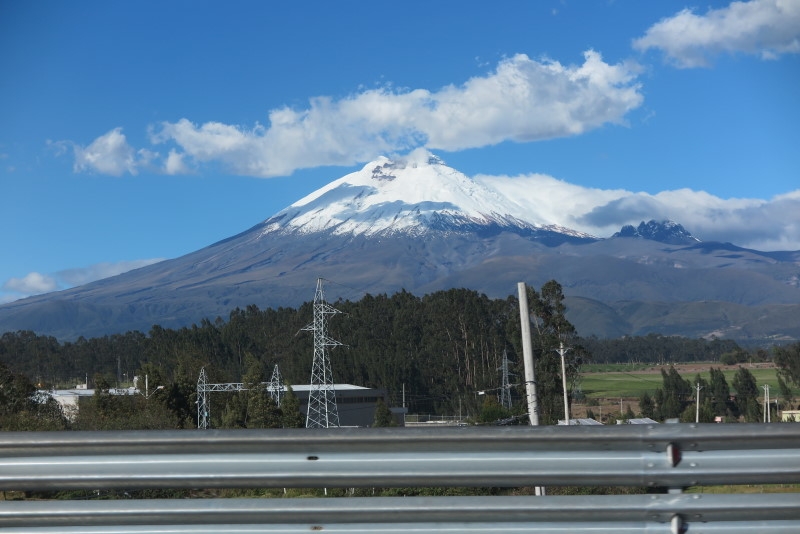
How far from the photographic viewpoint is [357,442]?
4836 mm

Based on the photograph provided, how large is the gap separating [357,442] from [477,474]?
0.57 m

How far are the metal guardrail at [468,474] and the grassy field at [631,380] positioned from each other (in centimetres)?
9490

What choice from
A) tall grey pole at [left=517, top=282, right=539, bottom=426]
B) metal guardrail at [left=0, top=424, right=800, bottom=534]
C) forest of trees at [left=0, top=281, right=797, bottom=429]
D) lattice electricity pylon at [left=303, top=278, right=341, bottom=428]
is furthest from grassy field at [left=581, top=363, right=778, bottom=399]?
metal guardrail at [left=0, top=424, right=800, bottom=534]

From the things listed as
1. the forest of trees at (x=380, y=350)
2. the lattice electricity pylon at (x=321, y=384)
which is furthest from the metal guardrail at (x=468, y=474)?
the forest of trees at (x=380, y=350)

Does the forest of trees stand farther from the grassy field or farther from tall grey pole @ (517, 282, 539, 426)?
tall grey pole @ (517, 282, 539, 426)

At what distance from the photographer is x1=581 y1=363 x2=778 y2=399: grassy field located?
380ft

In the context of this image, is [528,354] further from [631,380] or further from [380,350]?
[631,380]

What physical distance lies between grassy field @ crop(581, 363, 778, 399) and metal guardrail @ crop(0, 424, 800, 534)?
9490 cm

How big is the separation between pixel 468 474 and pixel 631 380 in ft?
471

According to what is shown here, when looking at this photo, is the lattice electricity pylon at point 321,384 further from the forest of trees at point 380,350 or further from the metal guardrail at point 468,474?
the metal guardrail at point 468,474

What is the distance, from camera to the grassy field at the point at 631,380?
115812mm

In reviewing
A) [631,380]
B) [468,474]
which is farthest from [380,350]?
[468,474]

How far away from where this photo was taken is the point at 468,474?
4785 millimetres

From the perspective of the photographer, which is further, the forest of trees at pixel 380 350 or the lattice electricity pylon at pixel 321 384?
the forest of trees at pixel 380 350
